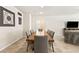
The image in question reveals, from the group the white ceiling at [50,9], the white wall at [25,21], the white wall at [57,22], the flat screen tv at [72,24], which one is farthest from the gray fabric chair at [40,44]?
the flat screen tv at [72,24]

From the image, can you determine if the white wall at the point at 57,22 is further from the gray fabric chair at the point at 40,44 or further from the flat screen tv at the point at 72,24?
the gray fabric chair at the point at 40,44

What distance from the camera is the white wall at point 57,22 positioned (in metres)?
8.88

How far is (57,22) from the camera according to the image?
9125 mm

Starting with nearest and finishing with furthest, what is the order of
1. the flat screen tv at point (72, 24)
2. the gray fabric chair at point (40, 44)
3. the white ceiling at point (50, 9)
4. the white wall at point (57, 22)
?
the gray fabric chair at point (40, 44), the white ceiling at point (50, 9), the white wall at point (57, 22), the flat screen tv at point (72, 24)

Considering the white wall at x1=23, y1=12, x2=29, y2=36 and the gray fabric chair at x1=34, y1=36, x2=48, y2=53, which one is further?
the white wall at x1=23, y1=12, x2=29, y2=36

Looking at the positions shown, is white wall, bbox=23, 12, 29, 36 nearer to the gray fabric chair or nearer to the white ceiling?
the white ceiling

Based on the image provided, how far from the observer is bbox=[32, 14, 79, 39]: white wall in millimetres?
8883

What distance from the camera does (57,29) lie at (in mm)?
9180

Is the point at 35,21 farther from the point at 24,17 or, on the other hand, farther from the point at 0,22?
the point at 0,22

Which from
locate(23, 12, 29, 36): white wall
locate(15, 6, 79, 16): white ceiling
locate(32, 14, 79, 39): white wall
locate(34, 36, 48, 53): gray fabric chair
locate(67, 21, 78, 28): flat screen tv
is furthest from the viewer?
locate(67, 21, 78, 28): flat screen tv

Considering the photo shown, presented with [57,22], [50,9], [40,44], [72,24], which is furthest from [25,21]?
[40,44]

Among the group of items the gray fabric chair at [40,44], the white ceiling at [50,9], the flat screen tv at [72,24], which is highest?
the white ceiling at [50,9]

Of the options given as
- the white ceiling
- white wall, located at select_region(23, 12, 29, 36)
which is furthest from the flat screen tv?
white wall, located at select_region(23, 12, 29, 36)

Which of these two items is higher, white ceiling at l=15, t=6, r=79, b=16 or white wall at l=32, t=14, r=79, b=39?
white ceiling at l=15, t=6, r=79, b=16
